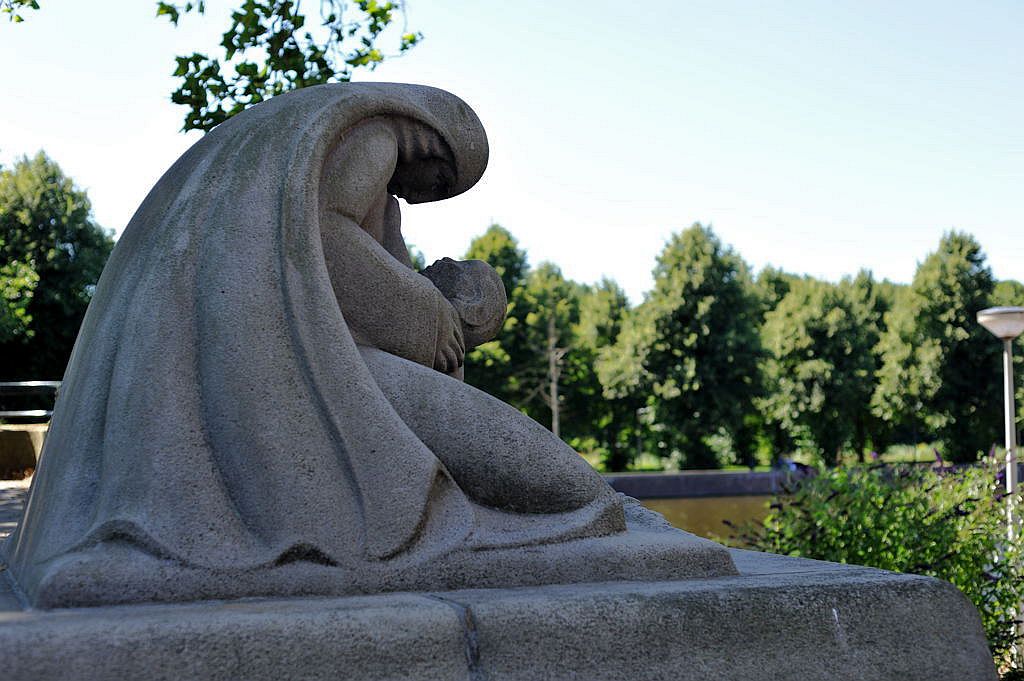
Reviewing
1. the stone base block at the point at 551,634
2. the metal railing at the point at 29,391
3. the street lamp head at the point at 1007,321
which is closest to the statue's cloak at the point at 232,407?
the stone base block at the point at 551,634

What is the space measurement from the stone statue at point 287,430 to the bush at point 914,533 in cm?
428

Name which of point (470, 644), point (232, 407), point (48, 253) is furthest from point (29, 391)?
point (48, 253)

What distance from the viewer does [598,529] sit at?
3.28 m

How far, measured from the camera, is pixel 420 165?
393cm

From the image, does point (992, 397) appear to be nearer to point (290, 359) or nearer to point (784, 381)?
point (784, 381)

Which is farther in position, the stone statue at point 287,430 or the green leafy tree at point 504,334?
the green leafy tree at point 504,334

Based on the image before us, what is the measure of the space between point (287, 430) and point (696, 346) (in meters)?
34.4

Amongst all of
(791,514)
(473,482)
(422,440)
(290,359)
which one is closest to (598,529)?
(473,482)

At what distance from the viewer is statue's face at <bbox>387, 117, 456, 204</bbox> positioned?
3766 millimetres

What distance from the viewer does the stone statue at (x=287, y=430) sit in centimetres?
276

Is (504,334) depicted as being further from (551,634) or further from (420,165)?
(551,634)

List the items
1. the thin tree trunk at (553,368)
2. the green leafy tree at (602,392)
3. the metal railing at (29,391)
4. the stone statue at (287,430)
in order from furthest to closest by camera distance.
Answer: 1. the green leafy tree at (602,392)
2. the thin tree trunk at (553,368)
3. the metal railing at (29,391)
4. the stone statue at (287,430)

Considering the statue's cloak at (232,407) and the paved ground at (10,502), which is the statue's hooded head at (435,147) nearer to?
the statue's cloak at (232,407)

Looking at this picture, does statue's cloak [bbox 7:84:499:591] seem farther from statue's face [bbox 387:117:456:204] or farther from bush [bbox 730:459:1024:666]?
bush [bbox 730:459:1024:666]
